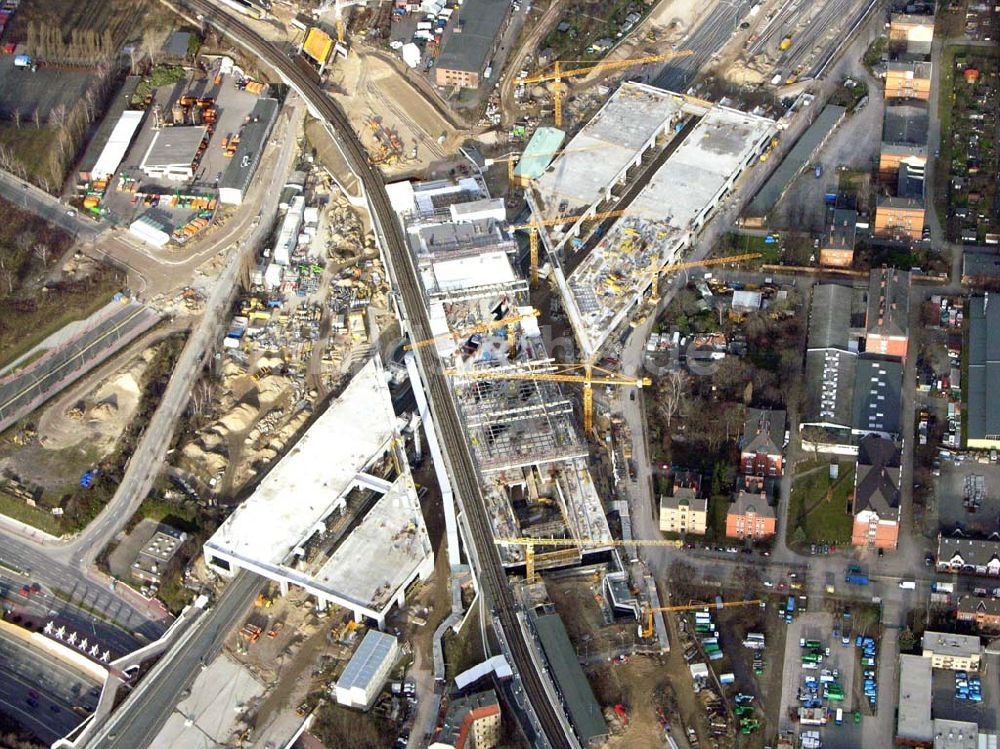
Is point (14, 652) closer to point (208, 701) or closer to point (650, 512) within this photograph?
point (208, 701)

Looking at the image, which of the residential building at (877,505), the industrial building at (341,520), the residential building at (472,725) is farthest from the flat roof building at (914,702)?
the industrial building at (341,520)

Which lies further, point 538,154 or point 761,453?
→ point 538,154

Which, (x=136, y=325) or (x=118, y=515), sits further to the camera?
(x=136, y=325)

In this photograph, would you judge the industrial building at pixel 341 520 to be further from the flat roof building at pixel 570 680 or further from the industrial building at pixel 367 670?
the flat roof building at pixel 570 680

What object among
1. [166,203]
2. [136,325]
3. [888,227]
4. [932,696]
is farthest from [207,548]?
[888,227]

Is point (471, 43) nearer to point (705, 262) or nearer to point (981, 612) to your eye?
point (705, 262)

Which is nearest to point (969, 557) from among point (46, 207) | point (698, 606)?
point (698, 606)

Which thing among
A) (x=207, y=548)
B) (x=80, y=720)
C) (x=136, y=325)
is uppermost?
(x=136, y=325)
